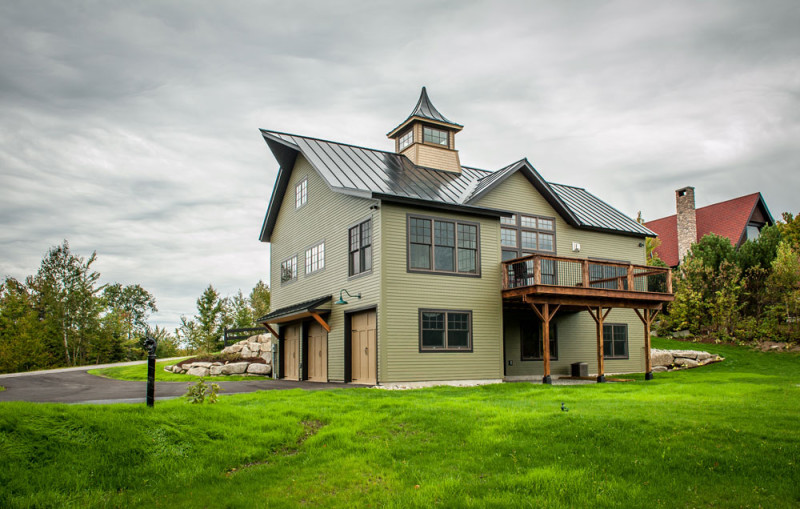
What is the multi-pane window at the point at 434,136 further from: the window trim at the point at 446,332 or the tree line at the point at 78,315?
the tree line at the point at 78,315

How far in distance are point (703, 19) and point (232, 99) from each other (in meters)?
14.9

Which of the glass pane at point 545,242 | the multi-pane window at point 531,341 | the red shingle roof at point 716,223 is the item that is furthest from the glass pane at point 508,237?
the red shingle roof at point 716,223

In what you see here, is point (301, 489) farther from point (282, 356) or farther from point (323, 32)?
point (282, 356)

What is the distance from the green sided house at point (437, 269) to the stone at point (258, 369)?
157cm

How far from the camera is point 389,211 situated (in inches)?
712

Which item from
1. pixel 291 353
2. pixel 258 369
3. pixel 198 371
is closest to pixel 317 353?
pixel 291 353

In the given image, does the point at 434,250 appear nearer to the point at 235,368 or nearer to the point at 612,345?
the point at 612,345

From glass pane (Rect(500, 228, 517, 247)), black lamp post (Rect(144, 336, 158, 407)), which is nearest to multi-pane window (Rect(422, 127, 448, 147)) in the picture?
glass pane (Rect(500, 228, 517, 247))

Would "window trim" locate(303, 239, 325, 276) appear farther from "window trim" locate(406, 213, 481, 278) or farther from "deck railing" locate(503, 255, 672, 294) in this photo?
"deck railing" locate(503, 255, 672, 294)

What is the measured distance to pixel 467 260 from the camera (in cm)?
1933

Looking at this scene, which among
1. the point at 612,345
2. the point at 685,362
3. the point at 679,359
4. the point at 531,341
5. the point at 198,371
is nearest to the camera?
the point at 531,341

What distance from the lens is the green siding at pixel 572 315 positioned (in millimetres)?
21766

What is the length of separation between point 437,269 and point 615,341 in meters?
9.99

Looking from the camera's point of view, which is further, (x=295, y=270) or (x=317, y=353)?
(x=295, y=270)
